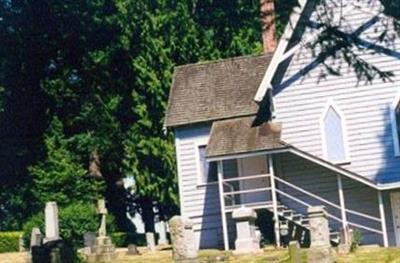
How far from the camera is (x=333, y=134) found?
32.1m

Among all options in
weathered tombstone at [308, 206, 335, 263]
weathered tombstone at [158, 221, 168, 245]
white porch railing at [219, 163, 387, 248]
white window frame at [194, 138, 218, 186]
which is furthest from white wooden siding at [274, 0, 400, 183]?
weathered tombstone at [158, 221, 168, 245]

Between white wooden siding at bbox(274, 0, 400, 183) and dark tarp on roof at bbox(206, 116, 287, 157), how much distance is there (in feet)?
1.96

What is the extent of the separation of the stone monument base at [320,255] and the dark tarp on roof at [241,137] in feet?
27.6

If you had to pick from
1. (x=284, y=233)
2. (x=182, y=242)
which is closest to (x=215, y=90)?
(x=284, y=233)

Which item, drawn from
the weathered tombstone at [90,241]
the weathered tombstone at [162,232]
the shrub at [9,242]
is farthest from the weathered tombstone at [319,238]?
the weathered tombstone at [162,232]

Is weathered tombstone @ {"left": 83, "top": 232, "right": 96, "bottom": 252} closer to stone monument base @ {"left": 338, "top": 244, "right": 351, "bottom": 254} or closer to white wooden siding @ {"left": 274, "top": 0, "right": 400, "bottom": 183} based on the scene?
white wooden siding @ {"left": 274, "top": 0, "right": 400, "bottom": 183}

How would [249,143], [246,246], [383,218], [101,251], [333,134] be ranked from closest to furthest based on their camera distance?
[246,246], [383,218], [333,134], [249,143], [101,251]

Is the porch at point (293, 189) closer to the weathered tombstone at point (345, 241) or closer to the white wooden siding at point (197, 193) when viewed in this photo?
the white wooden siding at point (197, 193)

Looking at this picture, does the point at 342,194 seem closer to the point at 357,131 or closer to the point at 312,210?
the point at 357,131

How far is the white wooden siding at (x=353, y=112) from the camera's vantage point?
31484 mm

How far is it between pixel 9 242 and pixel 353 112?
2063cm

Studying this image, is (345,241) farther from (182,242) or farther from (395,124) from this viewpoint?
(182,242)

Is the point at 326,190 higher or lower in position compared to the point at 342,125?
lower

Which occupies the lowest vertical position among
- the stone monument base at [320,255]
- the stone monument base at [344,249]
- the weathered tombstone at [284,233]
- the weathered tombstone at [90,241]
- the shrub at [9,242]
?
the stone monument base at [320,255]
